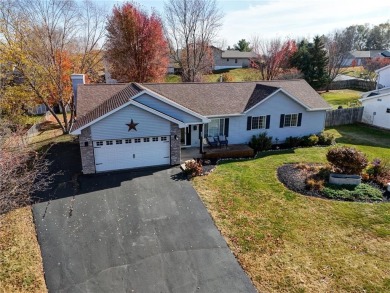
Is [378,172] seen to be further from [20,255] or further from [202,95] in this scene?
[20,255]

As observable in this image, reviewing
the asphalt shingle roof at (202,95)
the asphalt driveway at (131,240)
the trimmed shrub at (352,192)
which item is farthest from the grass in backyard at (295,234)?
the asphalt shingle roof at (202,95)

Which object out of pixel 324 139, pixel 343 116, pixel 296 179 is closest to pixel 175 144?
pixel 296 179

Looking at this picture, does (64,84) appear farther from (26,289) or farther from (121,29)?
(26,289)

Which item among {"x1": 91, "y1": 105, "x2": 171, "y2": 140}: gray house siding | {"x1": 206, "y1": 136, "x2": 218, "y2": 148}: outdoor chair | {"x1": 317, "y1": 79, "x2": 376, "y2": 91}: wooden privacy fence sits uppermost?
{"x1": 317, "y1": 79, "x2": 376, "y2": 91}: wooden privacy fence

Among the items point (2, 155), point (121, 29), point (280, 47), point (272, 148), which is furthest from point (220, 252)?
point (280, 47)

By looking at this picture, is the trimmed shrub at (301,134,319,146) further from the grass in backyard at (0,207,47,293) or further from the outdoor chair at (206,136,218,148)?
the grass in backyard at (0,207,47,293)

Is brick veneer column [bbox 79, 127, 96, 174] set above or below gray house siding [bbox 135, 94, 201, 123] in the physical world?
below

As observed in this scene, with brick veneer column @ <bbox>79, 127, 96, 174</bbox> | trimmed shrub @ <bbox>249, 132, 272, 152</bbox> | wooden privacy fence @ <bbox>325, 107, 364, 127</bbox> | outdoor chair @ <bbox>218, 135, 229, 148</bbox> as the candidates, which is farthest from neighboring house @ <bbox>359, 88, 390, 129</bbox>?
brick veneer column @ <bbox>79, 127, 96, 174</bbox>
